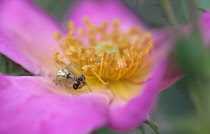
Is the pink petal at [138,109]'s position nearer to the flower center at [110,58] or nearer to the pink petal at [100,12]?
the flower center at [110,58]

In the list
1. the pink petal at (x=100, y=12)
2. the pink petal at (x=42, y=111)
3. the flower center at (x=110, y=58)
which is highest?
the pink petal at (x=100, y=12)

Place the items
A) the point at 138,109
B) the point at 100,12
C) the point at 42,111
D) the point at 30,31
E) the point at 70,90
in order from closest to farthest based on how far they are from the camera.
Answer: the point at 138,109, the point at 42,111, the point at 70,90, the point at 30,31, the point at 100,12

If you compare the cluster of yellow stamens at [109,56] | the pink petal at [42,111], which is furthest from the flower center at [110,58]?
the pink petal at [42,111]

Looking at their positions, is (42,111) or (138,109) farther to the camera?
(42,111)

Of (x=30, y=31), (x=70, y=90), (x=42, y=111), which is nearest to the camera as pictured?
(x=42, y=111)

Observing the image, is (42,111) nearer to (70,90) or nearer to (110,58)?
(70,90)

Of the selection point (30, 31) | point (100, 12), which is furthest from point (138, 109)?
point (100, 12)
